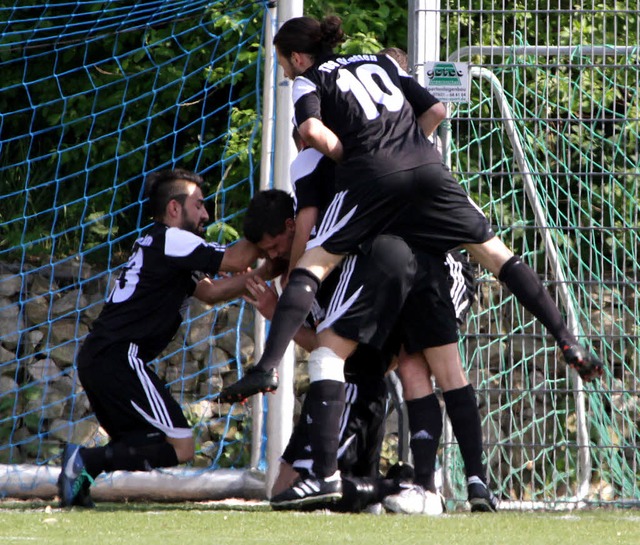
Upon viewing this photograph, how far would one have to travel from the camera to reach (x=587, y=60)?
5.61 metres

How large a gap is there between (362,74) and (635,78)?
1.38 meters

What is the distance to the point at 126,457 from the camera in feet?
16.7

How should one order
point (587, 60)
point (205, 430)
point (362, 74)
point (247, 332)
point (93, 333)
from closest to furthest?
1. point (362, 74)
2. point (93, 333)
3. point (587, 60)
4. point (205, 430)
5. point (247, 332)

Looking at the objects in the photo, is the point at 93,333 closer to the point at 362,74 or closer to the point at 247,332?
the point at 362,74

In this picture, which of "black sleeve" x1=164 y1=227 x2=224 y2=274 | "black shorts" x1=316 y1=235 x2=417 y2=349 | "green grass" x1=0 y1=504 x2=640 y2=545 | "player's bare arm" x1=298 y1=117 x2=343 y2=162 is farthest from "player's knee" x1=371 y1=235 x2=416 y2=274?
"green grass" x1=0 y1=504 x2=640 y2=545

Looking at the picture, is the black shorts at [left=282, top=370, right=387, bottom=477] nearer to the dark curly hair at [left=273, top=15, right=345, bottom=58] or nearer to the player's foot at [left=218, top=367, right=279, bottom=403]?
the player's foot at [left=218, top=367, right=279, bottom=403]

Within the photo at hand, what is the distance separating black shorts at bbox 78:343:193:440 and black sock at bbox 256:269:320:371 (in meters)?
0.75

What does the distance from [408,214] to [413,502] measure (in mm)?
1055

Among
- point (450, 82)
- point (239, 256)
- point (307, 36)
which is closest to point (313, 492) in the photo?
point (239, 256)

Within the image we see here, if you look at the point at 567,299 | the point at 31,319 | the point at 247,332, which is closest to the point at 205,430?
the point at 247,332

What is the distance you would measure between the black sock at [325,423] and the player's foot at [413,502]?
0.28m

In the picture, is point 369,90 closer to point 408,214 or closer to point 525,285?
point 408,214

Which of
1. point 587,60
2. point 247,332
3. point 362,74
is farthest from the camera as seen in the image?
point 247,332

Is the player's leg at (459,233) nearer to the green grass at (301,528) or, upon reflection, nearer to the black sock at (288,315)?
the black sock at (288,315)
